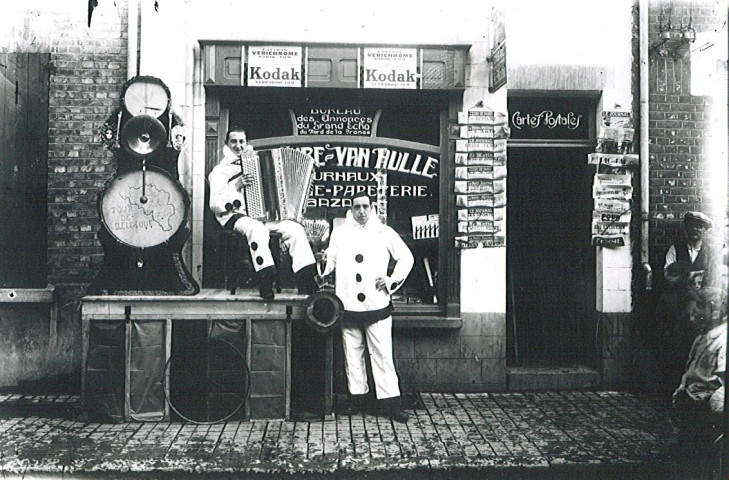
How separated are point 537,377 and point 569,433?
1.67 m

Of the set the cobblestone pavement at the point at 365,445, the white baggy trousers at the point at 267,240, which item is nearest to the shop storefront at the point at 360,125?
the white baggy trousers at the point at 267,240

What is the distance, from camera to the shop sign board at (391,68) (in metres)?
7.52

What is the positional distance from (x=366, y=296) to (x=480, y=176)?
212cm

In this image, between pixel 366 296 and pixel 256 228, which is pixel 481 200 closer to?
pixel 366 296

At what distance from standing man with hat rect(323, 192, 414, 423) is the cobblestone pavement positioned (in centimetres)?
40

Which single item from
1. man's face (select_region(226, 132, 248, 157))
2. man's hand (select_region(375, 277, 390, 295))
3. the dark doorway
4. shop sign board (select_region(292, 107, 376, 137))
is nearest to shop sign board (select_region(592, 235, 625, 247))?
man's hand (select_region(375, 277, 390, 295))

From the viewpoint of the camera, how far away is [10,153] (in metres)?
7.55

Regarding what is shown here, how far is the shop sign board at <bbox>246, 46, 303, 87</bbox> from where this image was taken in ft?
24.4

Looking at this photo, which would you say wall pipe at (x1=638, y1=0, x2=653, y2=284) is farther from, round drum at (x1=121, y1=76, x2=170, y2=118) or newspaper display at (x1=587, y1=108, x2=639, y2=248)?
round drum at (x1=121, y1=76, x2=170, y2=118)

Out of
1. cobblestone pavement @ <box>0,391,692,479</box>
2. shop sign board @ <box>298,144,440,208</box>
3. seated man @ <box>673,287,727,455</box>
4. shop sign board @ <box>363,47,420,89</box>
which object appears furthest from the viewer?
shop sign board @ <box>298,144,440,208</box>

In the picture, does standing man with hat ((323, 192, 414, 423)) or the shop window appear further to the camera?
the shop window

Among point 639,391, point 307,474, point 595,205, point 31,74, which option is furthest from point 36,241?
point 639,391

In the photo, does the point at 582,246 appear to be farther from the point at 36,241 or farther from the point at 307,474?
the point at 36,241

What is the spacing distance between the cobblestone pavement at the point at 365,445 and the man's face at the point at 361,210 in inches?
78.0
